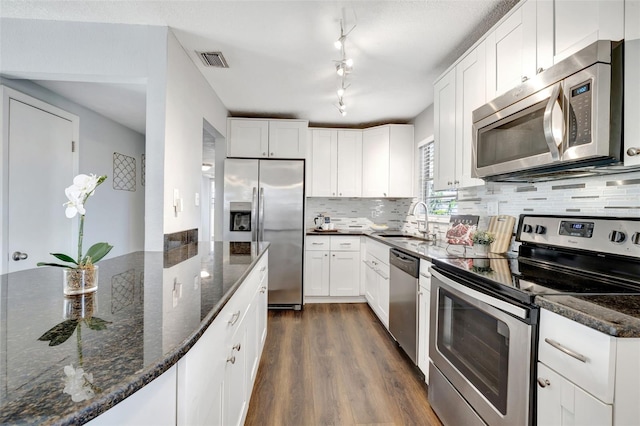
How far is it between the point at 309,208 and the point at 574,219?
10.7 feet

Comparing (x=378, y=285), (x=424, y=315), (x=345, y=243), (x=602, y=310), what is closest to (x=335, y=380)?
(x=424, y=315)

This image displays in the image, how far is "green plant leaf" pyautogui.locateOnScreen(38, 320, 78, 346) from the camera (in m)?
0.66

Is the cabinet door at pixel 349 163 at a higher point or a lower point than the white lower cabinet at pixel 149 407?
higher

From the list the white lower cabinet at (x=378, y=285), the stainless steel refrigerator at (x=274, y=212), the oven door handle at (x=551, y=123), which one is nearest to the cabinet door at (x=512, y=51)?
the oven door handle at (x=551, y=123)

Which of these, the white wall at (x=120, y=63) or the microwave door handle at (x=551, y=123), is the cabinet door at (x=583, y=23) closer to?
the microwave door handle at (x=551, y=123)

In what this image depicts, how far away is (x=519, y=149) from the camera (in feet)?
5.14

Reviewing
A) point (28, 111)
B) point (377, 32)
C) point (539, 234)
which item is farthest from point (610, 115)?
point (28, 111)

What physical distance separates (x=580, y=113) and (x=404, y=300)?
1696mm

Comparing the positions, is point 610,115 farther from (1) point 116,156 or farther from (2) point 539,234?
(1) point 116,156

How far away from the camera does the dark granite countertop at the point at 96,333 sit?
47cm

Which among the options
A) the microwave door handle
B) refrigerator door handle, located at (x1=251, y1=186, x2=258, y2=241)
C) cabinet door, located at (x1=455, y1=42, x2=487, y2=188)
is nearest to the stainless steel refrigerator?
refrigerator door handle, located at (x1=251, y1=186, x2=258, y2=241)

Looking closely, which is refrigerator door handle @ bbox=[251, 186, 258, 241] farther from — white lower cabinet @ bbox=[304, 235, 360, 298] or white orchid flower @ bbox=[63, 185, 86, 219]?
white orchid flower @ bbox=[63, 185, 86, 219]

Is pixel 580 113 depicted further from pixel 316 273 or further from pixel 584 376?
pixel 316 273

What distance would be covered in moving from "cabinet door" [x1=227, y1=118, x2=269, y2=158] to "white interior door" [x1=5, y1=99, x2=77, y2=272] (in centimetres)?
159
